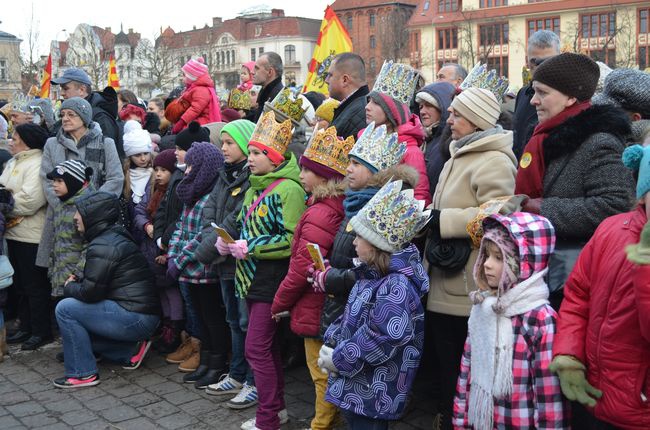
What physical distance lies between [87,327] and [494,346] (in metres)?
4.36

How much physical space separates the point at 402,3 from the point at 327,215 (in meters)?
87.4

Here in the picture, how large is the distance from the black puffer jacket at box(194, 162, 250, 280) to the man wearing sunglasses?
232 cm

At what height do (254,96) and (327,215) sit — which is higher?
(254,96)

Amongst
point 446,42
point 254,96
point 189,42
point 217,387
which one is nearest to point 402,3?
point 446,42

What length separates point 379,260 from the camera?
14.1ft

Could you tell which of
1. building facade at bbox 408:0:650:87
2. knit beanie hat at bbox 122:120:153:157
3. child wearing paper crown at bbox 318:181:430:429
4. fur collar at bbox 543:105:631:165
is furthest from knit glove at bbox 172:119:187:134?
building facade at bbox 408:0:650:87

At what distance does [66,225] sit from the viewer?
722 cm

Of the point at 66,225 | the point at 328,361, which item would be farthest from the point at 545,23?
the point at 328,361

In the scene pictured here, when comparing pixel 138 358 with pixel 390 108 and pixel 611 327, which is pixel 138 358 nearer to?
pixel 390 108

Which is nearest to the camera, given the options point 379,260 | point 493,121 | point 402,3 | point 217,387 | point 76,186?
point 379,260

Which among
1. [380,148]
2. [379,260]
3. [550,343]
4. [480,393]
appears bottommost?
[480,393]

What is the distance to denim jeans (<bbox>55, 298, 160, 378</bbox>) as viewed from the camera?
6770mm

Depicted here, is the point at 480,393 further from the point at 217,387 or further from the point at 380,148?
the point at 217,387

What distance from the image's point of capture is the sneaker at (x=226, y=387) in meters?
6.33
